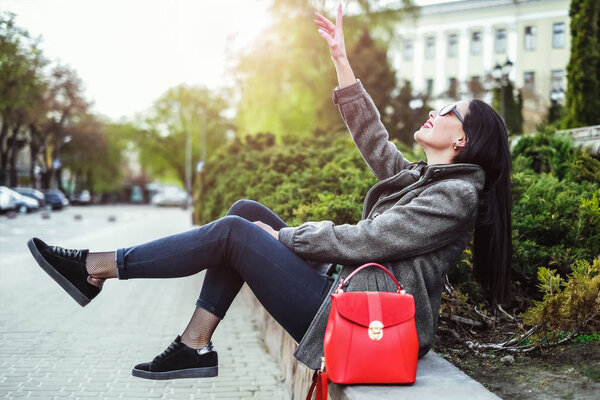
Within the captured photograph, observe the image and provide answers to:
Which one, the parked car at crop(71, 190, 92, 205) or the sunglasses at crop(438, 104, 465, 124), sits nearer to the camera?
the sunglasses at crop(438, 104, 465, 124)

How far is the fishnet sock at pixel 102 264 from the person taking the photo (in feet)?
9.80

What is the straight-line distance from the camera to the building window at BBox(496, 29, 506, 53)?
172 ft

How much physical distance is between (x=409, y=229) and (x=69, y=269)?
5.22 ft

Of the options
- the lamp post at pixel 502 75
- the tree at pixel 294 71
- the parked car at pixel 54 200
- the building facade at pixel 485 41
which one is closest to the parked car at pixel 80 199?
the parked car at pixel 54 200

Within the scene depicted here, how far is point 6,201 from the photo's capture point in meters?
31.4

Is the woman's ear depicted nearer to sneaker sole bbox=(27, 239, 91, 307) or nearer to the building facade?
sneaker sole bbox=(27, 239, 91, 307)

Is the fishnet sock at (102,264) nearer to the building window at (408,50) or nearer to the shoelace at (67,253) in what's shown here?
the shoelace at (67,253)

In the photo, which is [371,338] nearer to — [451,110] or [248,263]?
[248,263]

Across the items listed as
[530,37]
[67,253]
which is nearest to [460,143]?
[67,253]

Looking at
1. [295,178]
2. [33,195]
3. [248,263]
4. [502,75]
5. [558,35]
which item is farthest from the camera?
[558,35]

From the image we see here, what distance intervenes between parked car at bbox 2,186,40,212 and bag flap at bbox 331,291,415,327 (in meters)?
32.9

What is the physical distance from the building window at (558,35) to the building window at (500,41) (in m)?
4.27

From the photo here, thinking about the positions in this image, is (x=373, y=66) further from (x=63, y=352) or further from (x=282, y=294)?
(x=282, y=294)

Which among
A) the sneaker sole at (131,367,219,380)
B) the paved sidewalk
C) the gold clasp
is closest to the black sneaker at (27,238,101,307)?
the sneaker sole at (131,367,219,380)
